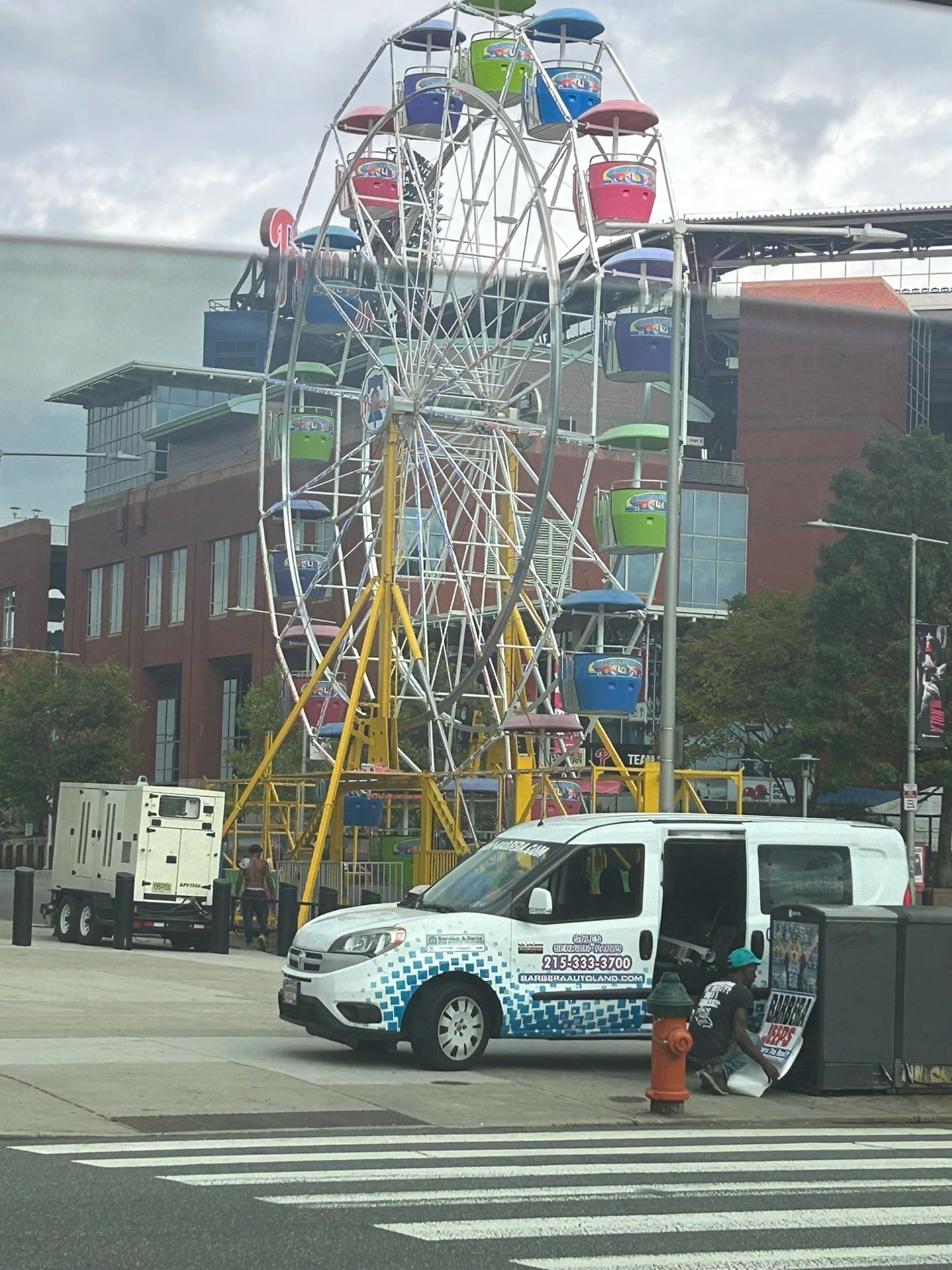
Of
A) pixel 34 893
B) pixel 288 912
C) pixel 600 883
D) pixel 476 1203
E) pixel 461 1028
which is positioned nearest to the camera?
pixel 476 1203

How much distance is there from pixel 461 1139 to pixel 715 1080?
3055 millimetres

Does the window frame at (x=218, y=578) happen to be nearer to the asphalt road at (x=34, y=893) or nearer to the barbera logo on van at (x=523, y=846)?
the asphalt road at (x=34, y=893)

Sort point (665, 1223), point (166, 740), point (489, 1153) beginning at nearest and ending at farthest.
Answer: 1. point (665, 1223)
2. point (489, 1153)
3. point (166, 740)

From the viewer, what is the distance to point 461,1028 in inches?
523

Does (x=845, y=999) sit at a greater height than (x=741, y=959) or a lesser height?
lesser

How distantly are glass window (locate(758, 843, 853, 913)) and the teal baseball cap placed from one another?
1224mm

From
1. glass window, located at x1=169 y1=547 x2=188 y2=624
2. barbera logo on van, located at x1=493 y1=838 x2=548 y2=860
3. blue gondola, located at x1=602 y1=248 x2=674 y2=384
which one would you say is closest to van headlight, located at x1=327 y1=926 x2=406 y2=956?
barbera logo on van, located at x1=493 y1=838 x2=548 y2=860

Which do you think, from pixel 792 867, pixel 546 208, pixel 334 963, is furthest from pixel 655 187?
pixel 334 963

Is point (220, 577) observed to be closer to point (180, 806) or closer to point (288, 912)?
point (180, 806)

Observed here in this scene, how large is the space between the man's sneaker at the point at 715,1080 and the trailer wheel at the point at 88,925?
16065 millimetres

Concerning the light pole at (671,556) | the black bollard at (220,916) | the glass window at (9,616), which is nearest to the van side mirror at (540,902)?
the light pole at (671,556)

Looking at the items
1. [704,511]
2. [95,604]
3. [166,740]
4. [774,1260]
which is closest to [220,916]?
[774,1260]

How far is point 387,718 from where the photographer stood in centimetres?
3167

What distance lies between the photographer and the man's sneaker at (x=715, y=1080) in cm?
1278
